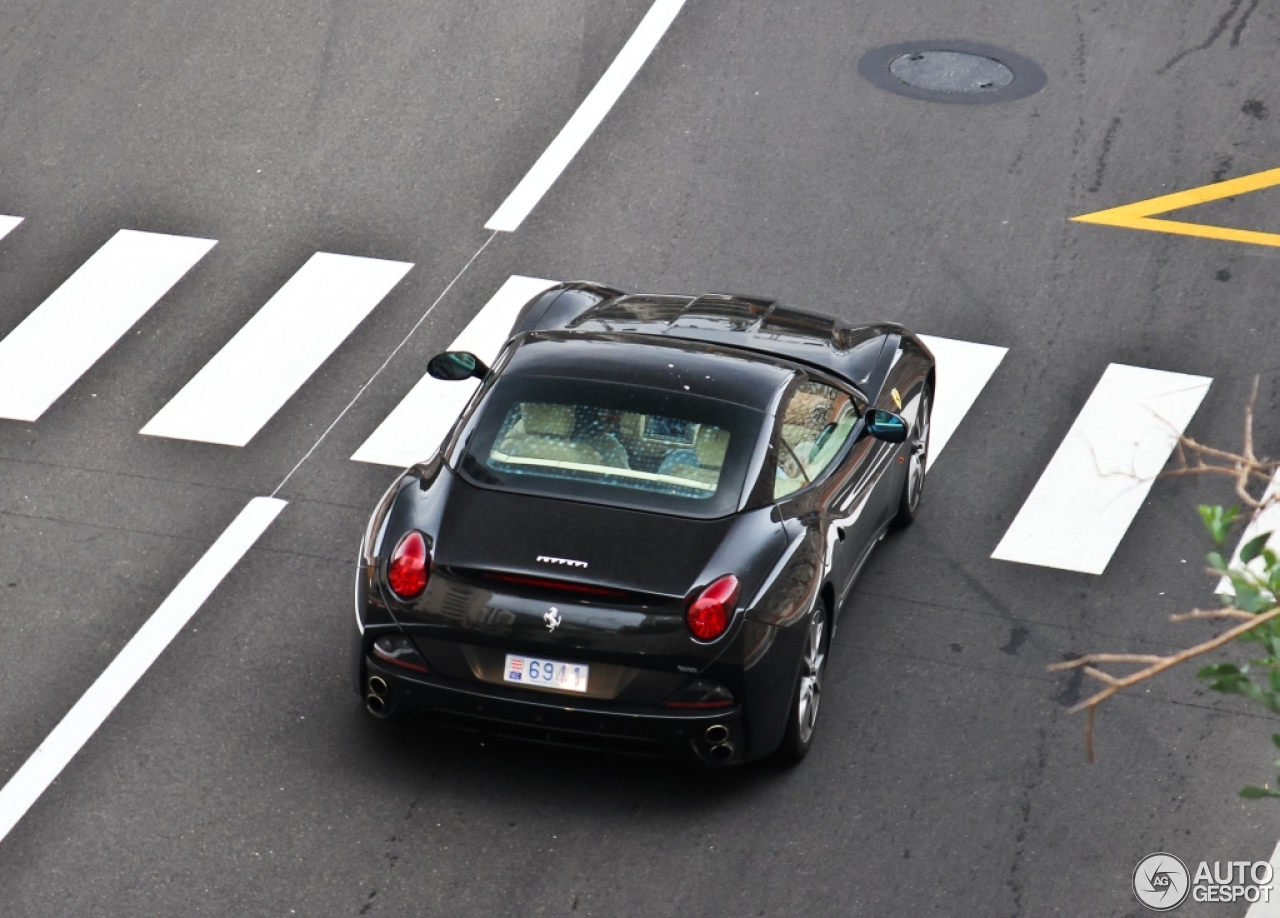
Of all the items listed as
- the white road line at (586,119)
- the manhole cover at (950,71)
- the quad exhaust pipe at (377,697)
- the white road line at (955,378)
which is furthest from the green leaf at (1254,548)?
the manhole cover at (950,71)

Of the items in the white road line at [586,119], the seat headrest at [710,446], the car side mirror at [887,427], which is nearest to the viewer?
the seat headrest at [710,446]

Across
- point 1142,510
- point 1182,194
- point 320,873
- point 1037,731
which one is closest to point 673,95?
point 1182,194

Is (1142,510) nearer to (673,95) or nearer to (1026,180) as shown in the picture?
(1026,180)

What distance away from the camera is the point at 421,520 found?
766 cm

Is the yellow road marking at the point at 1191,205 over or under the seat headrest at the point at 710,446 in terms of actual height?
under

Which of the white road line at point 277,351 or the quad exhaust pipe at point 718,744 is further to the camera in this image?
the white road line at point 277,351

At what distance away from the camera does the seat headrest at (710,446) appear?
25.8 feet

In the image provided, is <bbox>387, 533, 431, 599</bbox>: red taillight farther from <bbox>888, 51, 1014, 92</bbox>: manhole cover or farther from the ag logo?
<bbox>888, 51, 1014, 92</bbox>: manhole cover

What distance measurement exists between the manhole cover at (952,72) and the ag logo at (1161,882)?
883 centimetres

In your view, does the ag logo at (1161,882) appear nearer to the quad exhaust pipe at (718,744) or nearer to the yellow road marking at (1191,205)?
the quad exhaust pipe at (718,744)

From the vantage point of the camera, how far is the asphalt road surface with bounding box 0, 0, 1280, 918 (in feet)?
23.9

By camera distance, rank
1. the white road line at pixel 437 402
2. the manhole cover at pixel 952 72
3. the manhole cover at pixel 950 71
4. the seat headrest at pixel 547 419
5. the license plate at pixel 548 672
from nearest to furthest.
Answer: the license plate at pixel 548 672, the seat headrest at pixel 547 419, the white road line at pixel 437 402, the manhole cover at pixel 952 72, the manhole cover at pixel 950 71

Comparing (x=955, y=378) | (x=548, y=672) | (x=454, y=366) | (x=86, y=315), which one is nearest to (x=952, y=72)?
(x=955, y=378)

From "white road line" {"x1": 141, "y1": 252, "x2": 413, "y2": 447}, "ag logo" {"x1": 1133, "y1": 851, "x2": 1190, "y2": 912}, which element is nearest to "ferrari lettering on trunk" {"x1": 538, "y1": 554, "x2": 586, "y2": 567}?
"ag logo" {"x1": 1133, "y1": 851, "x2": 1190, "y2": 912}
